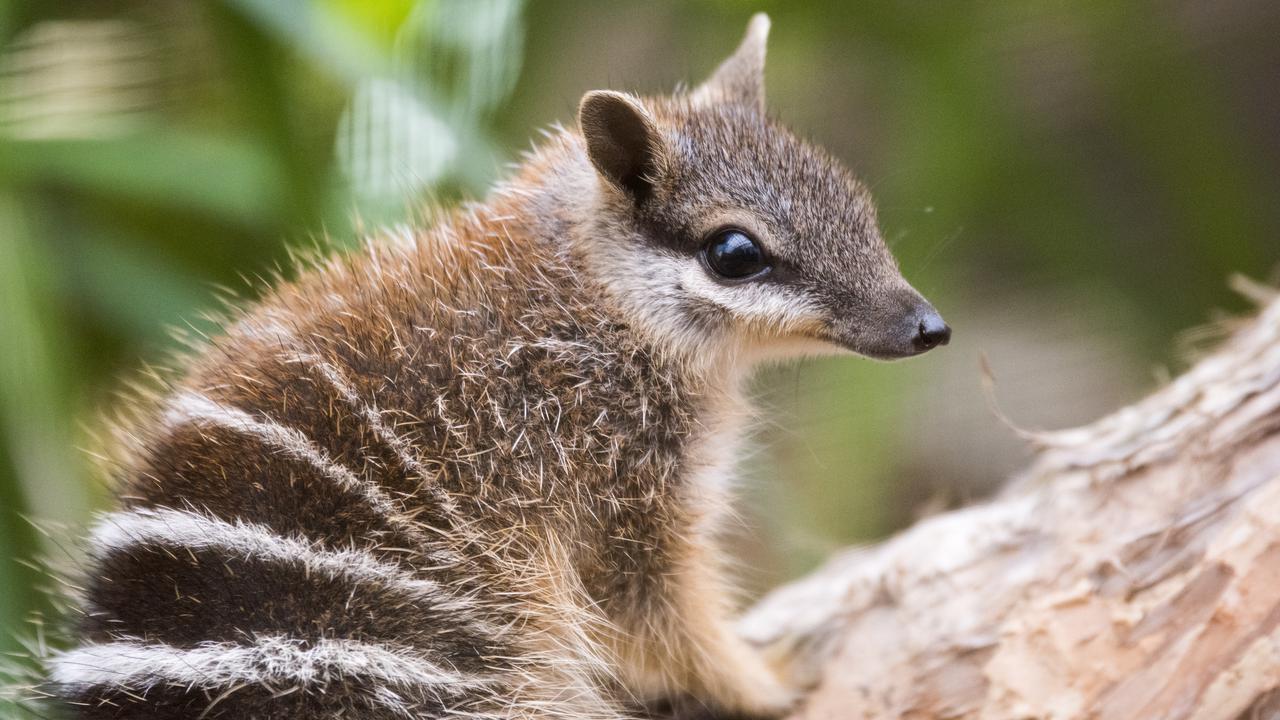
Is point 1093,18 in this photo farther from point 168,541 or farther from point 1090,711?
point 168,541

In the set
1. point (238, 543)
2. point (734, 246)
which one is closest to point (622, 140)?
point (734, 246)

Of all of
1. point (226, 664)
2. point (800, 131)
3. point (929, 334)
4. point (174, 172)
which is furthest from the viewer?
point (174, 172)

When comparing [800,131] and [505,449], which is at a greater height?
[800,131]

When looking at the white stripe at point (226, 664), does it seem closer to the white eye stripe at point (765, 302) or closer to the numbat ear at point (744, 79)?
the white eye stripe at point (765, 302)

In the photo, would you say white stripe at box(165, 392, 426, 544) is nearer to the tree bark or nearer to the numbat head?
the numbat head

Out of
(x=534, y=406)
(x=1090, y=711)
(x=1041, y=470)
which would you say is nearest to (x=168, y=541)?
(x=534, y=406)

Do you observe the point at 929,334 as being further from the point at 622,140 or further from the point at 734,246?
the point at 622,140

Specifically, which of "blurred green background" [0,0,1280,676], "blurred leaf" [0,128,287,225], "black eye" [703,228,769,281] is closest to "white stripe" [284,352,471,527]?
"blurred green background" [0,0,1280,676]

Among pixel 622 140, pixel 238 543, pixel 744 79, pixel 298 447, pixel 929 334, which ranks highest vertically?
pixel 744 79

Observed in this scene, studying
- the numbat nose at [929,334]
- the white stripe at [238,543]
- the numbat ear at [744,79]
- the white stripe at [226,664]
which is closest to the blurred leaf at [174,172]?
the numbat ear at [744,79]
